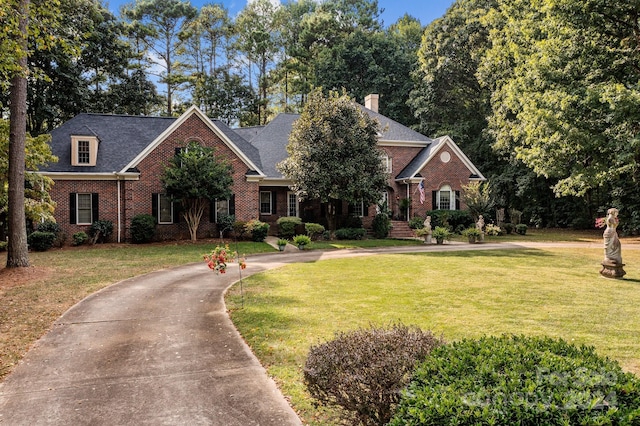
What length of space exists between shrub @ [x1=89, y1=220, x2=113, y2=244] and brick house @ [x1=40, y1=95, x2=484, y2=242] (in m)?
0.40

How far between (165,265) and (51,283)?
401 centimetres

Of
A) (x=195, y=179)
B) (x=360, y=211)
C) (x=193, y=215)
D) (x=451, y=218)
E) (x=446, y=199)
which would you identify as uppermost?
(x=195, y=179)

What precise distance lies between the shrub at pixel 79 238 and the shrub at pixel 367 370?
22.0 meters

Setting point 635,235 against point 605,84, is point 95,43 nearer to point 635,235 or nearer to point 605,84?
point 605,84

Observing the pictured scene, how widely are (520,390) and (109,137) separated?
89.1 feet

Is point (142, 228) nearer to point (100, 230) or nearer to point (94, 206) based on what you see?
point (100, 230)

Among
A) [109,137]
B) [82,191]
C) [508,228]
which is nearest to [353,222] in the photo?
[508,228]

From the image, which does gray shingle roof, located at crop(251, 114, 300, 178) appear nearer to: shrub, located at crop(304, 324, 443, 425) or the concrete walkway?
the concrete walkway

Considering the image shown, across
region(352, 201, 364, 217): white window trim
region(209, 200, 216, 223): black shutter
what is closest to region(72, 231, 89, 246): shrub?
region(209, 200, 216, 223): black shutter

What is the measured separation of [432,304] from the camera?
9.70 m

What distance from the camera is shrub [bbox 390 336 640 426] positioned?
8.09 feet

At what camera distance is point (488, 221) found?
33219 millimetres

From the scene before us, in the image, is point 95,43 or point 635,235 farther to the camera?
point 95,43

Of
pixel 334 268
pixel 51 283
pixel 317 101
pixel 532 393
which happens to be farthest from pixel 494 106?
pixel 532 393
